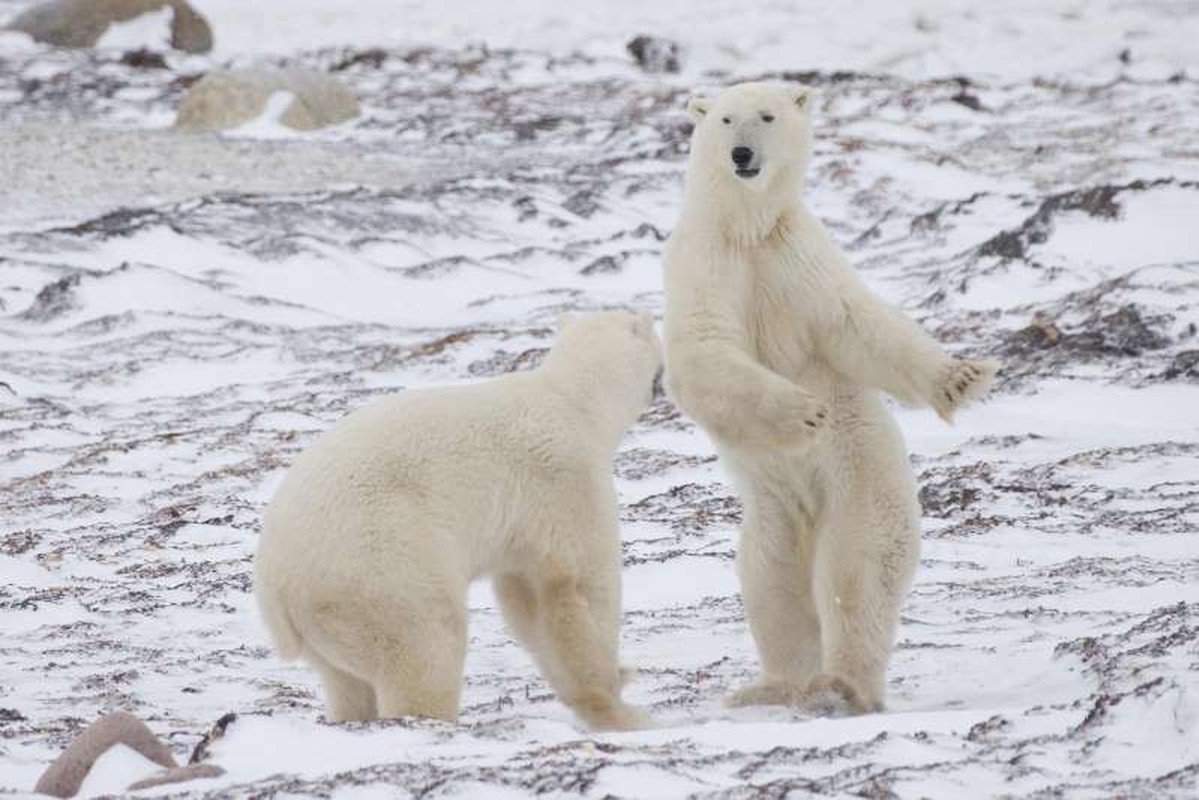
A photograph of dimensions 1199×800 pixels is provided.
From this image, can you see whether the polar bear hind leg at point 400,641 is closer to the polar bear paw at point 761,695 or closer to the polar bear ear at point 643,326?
the polar bear paw at point 761,695

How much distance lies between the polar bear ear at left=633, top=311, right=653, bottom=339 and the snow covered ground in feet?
3.33

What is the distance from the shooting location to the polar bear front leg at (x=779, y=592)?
5.31m

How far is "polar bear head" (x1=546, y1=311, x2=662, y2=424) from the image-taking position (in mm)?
5250

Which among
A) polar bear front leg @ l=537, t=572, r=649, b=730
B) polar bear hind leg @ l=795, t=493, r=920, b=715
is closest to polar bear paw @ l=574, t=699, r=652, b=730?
polar bear front leg @ l=537, t=572, r=649, b=730

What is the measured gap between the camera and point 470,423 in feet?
16.0

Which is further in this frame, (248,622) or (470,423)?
(248,622)

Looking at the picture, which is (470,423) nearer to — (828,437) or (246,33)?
(828,437)

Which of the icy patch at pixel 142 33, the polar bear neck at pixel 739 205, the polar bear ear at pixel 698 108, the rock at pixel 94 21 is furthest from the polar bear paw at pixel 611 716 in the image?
the rock at pixel 94 21

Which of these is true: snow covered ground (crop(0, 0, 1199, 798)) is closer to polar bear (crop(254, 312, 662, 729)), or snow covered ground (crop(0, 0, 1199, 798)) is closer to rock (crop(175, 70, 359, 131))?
polar bear (crop(254, 312, 662, 729))

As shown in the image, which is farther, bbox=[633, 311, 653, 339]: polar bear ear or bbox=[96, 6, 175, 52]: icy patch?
bbox=[96, 6, 175, 52]: icy patch

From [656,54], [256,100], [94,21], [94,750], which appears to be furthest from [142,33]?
[94,750]

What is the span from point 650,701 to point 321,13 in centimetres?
2991

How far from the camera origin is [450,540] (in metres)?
4.62

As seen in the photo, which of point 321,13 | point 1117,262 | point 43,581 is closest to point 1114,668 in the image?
point 43,581
